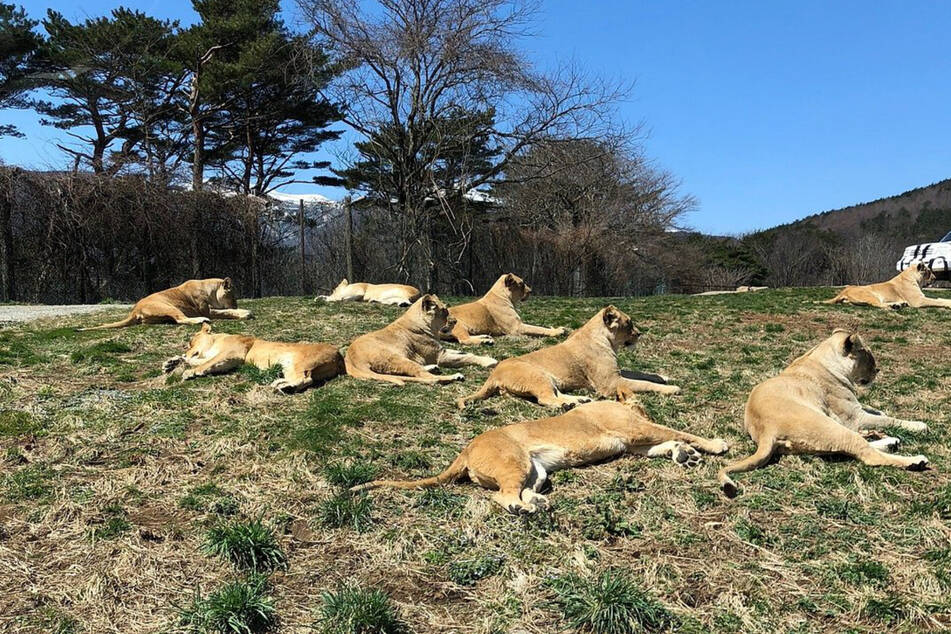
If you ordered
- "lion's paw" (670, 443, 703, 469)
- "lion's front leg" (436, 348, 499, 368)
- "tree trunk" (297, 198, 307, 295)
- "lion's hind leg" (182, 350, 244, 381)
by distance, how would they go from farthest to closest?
1. "tree trunk" (297, 198, 307, 295)
2. "lion's front leg" (436, 348, 499, 368)
3. "lion's hind leg" (182, 350, 244, 381)
4. "lion's paw" (670, 443, 703, 469)

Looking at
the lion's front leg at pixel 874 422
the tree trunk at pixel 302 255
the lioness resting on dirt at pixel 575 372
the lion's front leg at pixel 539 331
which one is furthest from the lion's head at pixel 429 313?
the tree trunk at pixel 302 255

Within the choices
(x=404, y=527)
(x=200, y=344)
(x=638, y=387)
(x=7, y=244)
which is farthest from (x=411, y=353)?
(x=7, y=244)

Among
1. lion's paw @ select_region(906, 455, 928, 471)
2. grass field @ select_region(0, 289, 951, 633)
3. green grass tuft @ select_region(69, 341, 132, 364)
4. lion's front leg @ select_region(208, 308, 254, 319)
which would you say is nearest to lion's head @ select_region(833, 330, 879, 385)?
grass field @ select_region(0, 289, 951, 633)

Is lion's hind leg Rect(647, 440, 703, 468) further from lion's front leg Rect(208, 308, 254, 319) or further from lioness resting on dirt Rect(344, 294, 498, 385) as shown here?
lion's front leg Rect(208, 308, 254, 319)

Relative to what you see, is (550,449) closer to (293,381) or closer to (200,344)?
(293,381)

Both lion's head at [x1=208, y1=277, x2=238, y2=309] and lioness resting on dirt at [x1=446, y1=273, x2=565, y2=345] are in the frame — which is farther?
lion's head at [x1=208, y1=277, x2=238, y2=309]

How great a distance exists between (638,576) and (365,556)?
1.55 metres

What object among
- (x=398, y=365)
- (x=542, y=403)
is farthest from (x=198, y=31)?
(x=542, y=403)

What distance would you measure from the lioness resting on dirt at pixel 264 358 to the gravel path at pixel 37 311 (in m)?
5.54

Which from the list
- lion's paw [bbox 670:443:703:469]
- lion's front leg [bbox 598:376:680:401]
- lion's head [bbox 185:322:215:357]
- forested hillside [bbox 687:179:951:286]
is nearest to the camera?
lion's paw [bbox 670:443:703:469]

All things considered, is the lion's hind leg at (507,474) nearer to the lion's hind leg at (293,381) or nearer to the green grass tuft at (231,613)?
the green grass tuft at (231,613)

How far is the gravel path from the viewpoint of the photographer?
1229cm

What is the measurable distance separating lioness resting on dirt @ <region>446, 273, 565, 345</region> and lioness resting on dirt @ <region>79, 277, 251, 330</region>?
4.16 metres

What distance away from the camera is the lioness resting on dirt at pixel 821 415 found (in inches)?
200
